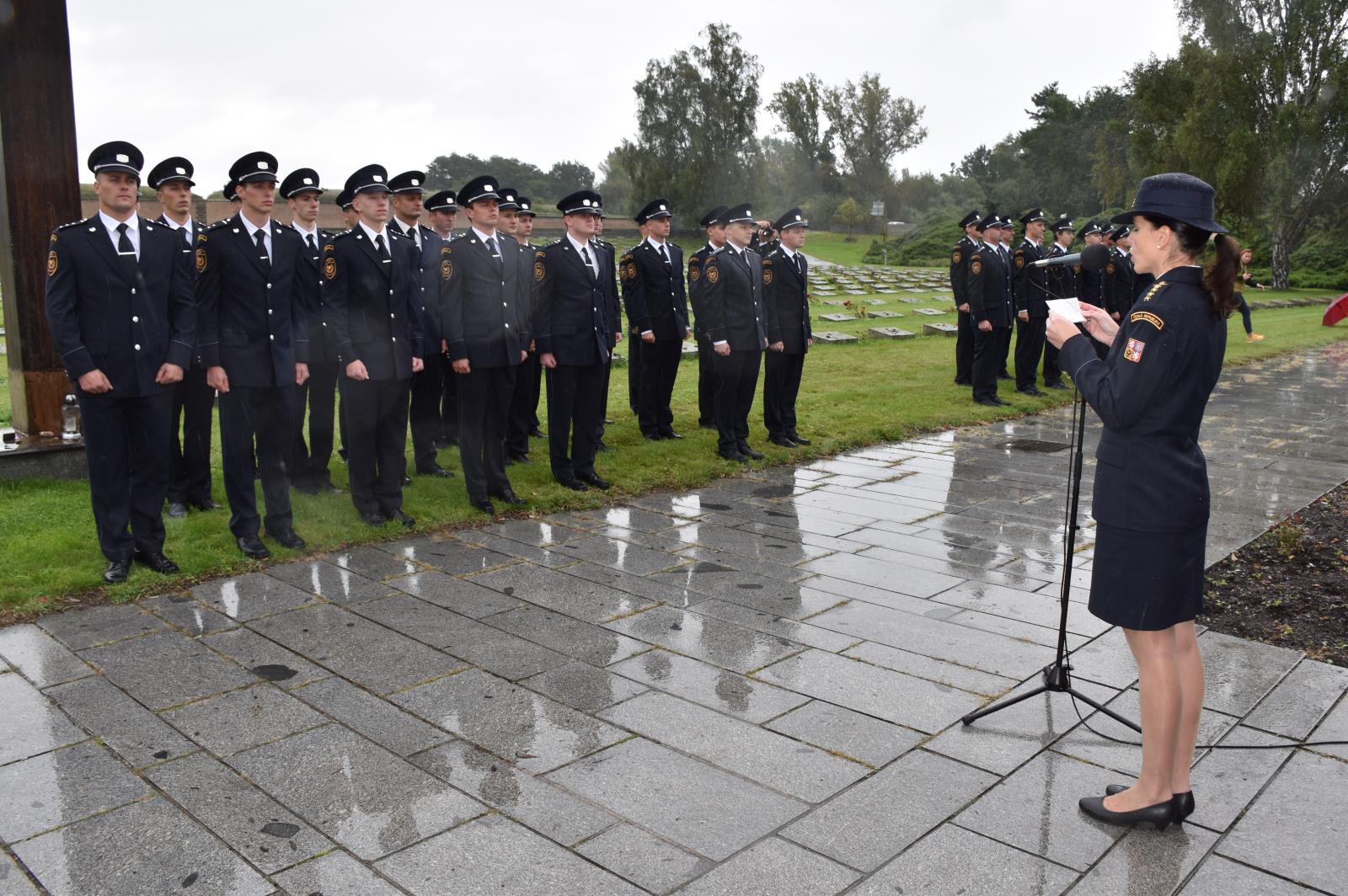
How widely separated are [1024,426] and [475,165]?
53.5 m

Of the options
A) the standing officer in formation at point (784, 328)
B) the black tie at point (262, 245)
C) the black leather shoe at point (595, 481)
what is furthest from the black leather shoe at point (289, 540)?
the standing officer in formation at point (784, 328)

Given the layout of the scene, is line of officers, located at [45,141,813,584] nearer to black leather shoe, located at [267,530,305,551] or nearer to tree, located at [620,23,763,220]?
black leather shoe, located at [267,530,305,551]

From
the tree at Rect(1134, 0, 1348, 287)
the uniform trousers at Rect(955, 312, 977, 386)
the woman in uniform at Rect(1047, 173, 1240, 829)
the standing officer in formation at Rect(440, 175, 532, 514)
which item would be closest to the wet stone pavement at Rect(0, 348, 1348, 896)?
the woman in uniform at Rect(1047, 173, 1240, 829)

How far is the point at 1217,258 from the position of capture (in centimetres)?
307

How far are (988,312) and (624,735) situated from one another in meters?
9.74

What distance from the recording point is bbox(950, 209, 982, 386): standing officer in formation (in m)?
12.9

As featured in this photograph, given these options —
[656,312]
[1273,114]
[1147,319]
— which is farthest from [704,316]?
[1273,114]

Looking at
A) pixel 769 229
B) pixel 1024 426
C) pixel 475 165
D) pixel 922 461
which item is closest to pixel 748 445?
pixel 922 461

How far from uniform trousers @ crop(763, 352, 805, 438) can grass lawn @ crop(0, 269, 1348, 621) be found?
9.0 inches

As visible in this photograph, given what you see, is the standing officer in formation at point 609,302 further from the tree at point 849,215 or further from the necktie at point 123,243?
the tree at point 849,215

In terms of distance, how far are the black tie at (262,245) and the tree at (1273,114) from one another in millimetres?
37923

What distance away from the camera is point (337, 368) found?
764 cm

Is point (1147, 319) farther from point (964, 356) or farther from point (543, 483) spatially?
point (964, 356)

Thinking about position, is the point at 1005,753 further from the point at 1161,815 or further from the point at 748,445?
the point at 748,445
